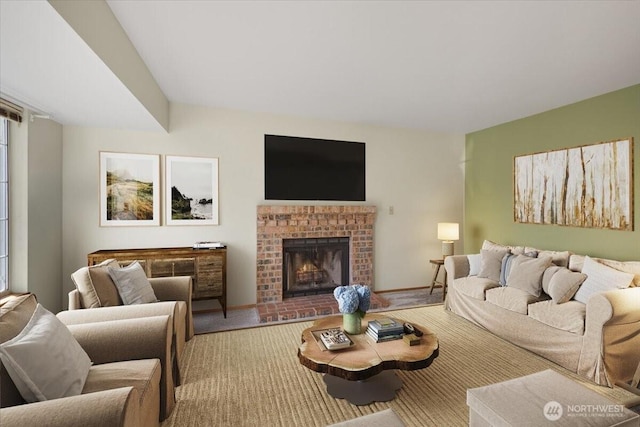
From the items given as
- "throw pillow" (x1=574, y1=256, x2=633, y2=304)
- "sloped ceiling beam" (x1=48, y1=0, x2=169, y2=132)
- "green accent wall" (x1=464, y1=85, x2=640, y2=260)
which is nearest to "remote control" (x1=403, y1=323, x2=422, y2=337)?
"throw pillow" (x1=574, y1=256, x2=633, y2=304)

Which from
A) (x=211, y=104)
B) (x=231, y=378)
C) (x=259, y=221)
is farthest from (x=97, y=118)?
(x=231, y=378)

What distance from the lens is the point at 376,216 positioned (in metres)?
4.68

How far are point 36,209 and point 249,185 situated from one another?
2.19 metres

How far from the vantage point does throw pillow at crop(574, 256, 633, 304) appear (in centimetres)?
247

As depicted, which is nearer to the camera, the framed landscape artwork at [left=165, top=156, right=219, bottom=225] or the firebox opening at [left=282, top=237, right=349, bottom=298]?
the framed landscape artwork at [left=165, top=156, right=219, bottom=225]

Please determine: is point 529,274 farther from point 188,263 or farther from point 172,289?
point 188,263

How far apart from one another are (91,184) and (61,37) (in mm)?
2338

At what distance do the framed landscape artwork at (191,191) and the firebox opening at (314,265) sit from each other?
1133 mm

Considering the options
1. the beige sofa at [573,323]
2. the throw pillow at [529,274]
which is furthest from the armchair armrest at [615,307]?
the throw pillow at [529,274]

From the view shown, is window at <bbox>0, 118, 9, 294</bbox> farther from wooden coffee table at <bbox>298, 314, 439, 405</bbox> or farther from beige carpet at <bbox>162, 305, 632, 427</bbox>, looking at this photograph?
wooden coffee table at <bbox>298, 314, 439, 405</bbox>

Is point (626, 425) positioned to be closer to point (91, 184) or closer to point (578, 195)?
point (578, 195)

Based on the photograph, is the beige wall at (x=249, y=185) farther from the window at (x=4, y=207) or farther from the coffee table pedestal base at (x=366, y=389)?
the coffee table pedestal base at (x=366, y=389)

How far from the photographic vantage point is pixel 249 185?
159 inches

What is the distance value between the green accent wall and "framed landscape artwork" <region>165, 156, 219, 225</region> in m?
4.16
